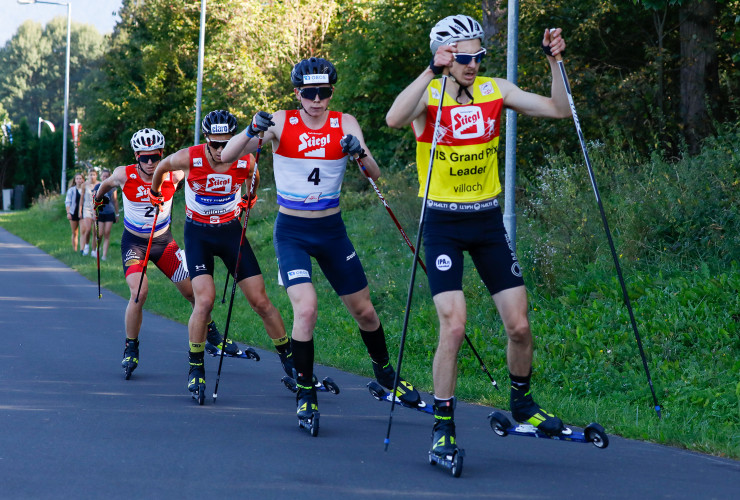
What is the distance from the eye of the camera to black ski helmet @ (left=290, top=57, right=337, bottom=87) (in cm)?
632

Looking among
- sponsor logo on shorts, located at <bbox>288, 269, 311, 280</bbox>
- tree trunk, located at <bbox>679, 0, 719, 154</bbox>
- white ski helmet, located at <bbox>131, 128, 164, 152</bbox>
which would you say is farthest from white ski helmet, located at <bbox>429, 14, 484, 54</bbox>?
tree trunk, located at <bbox>679, 0, 719, 154</bbox>

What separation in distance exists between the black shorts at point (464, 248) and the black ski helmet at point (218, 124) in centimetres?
260

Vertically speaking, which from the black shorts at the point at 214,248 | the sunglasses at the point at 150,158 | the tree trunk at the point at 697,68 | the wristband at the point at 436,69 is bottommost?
the black shorts at the point at 214,248

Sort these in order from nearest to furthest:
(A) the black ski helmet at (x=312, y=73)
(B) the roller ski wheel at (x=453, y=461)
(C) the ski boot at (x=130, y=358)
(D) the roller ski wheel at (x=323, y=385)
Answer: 1. (B) the roller ski wheel at (x=453, y=461)
2. (A) the black ski helmet at (x=312, y=73)
3. (D) the roller ski wheel at (x=323, y=385)
4. (C) the ski boot at (x=130, y=358)

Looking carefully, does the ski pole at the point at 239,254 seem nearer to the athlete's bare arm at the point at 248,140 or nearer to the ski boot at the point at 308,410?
the athlete's bare arm at the point at 248,140

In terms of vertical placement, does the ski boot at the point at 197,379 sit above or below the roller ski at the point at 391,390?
below

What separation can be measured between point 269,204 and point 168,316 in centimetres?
1242

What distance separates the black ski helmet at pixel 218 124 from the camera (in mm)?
7573

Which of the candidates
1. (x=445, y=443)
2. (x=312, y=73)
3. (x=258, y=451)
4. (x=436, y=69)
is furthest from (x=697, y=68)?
(x=258, y=451)

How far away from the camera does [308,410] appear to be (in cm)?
614

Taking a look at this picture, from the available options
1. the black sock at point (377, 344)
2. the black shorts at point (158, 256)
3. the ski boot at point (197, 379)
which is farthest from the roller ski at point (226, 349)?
the black sock at point (377, 344)

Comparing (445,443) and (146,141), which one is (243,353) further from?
(445,443)

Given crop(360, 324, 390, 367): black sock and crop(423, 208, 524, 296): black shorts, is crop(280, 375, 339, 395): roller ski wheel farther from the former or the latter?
crop(423, 208, 524, 296): black shorts

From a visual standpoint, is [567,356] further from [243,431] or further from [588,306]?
[243,431]
